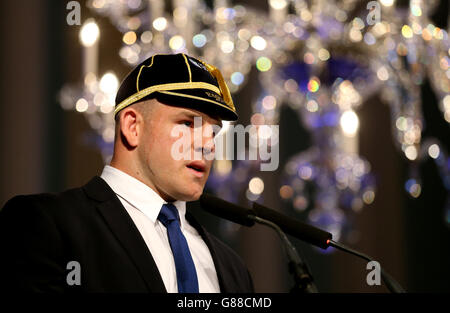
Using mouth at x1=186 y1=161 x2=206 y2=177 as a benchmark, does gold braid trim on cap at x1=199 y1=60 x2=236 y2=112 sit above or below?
above

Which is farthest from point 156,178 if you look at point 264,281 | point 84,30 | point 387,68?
point 264,281

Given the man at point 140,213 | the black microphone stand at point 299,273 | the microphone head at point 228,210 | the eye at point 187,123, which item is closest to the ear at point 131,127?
the man at point 140,213

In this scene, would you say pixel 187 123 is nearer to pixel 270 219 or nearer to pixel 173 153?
pixel 173 153

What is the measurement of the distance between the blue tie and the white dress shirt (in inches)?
0.5

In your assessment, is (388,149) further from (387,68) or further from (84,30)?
(84,30)

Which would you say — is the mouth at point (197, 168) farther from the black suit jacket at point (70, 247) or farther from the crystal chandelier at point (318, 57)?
the crystal chandelier at point (318, 57)

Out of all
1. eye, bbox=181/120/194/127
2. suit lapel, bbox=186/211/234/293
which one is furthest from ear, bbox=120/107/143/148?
suit lapel, bbox=186/211/234/293

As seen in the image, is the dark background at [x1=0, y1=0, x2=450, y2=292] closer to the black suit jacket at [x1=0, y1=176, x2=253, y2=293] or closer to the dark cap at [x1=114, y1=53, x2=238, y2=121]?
the dark cap at [x1=114, y1=53, x2=238, y2=121]

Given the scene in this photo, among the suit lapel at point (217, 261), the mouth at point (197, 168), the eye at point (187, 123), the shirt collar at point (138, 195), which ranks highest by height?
the eye at point (187, 123)

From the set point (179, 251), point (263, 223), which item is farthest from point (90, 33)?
point (263, 223)

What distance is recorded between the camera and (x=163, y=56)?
174 cm

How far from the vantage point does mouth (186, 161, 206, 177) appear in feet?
5.23

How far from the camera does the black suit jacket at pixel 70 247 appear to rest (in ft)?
4.45
